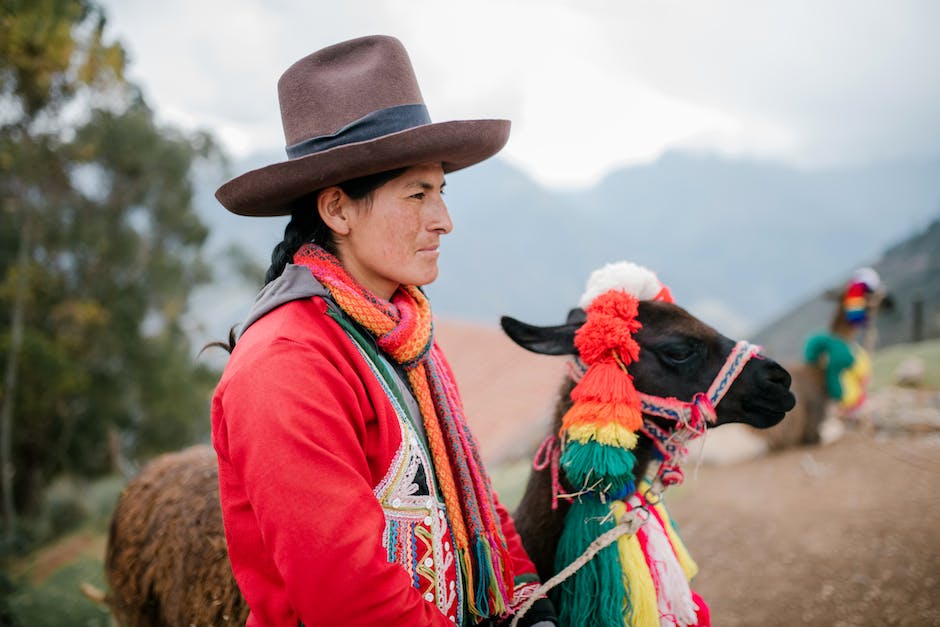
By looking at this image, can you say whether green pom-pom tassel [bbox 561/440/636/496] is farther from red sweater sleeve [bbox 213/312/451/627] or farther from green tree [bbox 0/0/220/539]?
green tree [bbox 0/0/220/539]

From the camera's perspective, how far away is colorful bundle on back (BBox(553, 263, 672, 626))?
1906 mm

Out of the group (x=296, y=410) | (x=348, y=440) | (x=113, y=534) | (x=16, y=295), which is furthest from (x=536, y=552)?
(x=16, y=295)

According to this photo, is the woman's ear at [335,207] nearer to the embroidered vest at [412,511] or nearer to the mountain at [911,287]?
the embroidered vest at [412,511]

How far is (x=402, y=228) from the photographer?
5.27 ft

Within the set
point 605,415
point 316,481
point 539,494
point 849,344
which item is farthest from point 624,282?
point 849,344

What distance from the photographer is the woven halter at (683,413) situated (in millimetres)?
2107

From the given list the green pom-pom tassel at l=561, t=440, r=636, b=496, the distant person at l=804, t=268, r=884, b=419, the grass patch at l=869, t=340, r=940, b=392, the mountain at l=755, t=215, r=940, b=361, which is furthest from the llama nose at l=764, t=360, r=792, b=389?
the mountain at l=755, t=215, r=940, b=361

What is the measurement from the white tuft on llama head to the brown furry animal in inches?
69.6

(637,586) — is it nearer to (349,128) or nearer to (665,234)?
(349,128)

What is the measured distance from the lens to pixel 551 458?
2244 mm

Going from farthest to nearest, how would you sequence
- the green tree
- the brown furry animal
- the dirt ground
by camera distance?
the green tree → the dirt ground → the brown furry animal

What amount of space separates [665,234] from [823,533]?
92.1 metres

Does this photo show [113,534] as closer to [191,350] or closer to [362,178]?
[362,178]

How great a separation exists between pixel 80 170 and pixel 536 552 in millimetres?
15436
